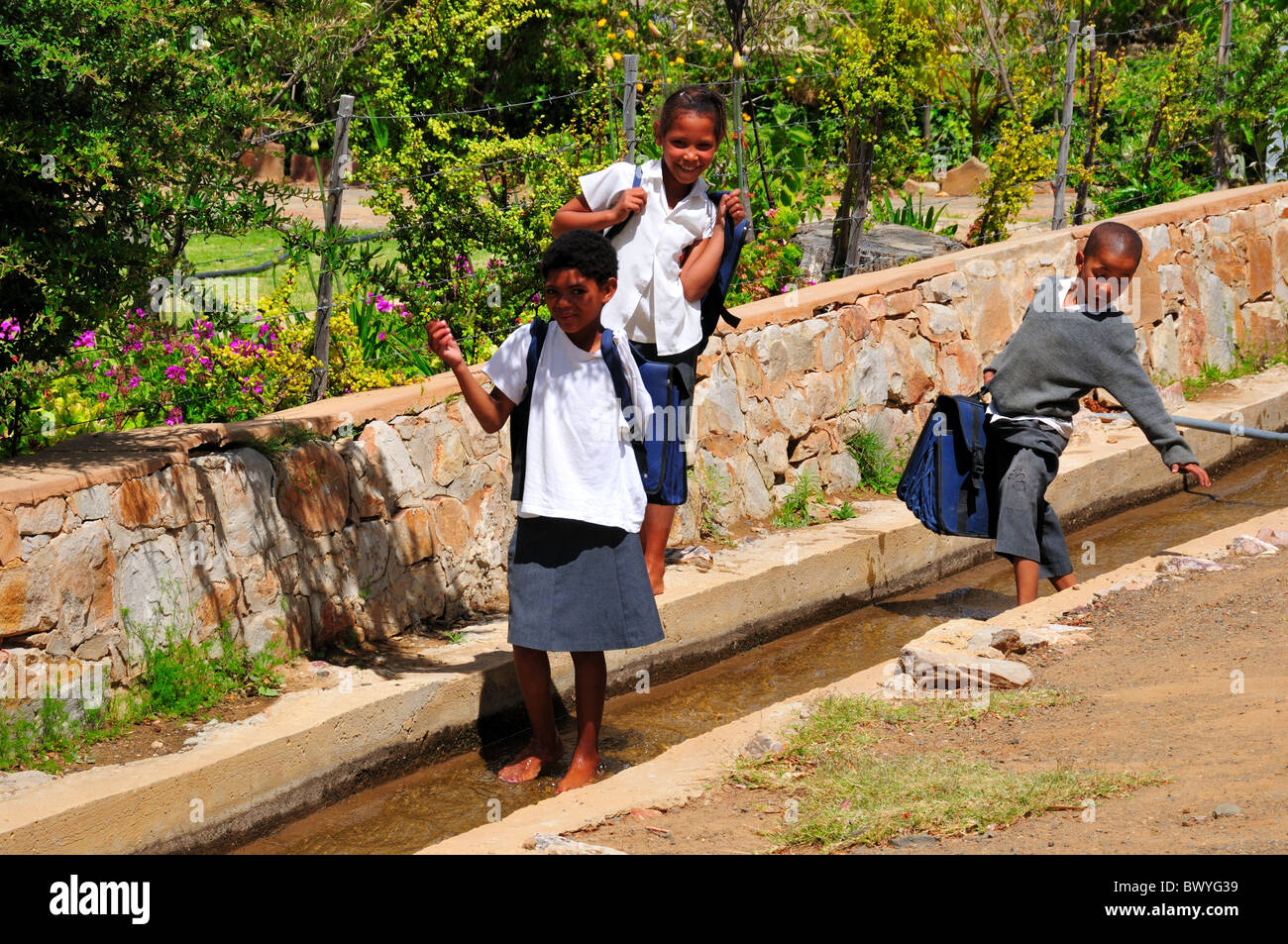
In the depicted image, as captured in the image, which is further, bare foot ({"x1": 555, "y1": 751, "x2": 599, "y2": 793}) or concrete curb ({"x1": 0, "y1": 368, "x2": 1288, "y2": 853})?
bare foot ({"x1": 555, "y1": 751, "x2": 599, "y2": 793})

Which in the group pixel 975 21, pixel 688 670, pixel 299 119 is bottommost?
pixel 688 670

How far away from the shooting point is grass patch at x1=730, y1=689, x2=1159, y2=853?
3781mm

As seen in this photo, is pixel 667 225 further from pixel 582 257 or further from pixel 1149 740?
pixel 1149 740

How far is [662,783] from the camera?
167 inches

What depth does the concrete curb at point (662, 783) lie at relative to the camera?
3873 millimetres

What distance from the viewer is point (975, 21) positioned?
15750 mm

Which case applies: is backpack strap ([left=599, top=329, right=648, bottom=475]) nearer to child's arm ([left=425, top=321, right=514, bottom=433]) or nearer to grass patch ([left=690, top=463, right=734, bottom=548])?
child's arm ([left=425, top=321, right=514, bottom=433])

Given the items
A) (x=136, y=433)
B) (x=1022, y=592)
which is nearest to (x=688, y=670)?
(x=1022, y=592)

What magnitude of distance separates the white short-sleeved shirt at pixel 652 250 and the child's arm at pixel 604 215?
4 cm

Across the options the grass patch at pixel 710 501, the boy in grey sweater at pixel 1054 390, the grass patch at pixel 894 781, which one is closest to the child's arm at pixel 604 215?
the boy in grey sweater at pixel 1054 390

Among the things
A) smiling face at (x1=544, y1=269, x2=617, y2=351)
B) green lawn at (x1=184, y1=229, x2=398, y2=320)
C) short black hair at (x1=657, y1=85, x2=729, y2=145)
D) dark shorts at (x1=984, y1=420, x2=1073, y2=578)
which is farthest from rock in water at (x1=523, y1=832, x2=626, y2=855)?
green lawn at (x1=184, y1=229, x2=398, y2=320)

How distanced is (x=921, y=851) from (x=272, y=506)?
2.76 m

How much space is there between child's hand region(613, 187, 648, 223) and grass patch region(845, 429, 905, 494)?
2972 millimetres

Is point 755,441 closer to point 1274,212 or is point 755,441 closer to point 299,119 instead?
point 299,119
